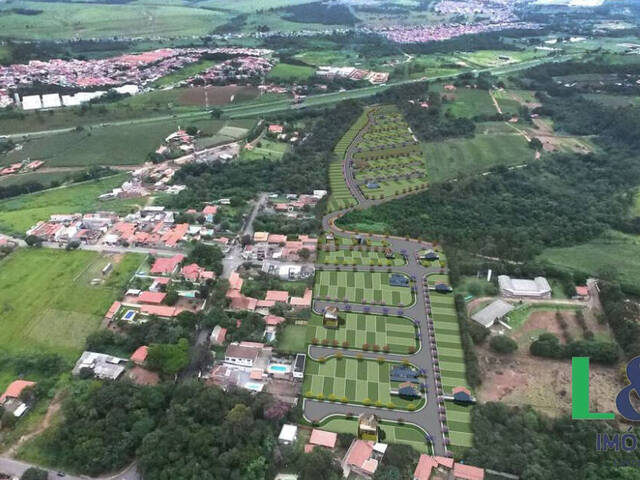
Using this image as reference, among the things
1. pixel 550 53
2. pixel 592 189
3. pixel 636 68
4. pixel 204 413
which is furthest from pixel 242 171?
pixel 550 53

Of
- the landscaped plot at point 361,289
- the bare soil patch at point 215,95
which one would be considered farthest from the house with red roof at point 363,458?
the bare soil patch at point 215,95

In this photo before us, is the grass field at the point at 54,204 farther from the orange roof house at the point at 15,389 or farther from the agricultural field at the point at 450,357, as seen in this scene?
the agricultural field at the point at 450,357

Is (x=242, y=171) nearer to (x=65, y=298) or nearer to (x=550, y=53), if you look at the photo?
(x=65, y=298)

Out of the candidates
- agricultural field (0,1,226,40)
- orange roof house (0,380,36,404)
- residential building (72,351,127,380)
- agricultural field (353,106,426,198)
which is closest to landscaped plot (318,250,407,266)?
agricultural field (353,106,426,198)

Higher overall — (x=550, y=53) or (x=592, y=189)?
(x=550, y=53)

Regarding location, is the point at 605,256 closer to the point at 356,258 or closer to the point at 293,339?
the point at 356,258

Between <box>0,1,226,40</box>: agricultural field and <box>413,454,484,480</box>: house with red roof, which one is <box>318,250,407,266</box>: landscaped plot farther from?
<box>0,1,226,40</box>: agricultural field

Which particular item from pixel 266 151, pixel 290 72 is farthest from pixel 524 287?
pixel 290 72
